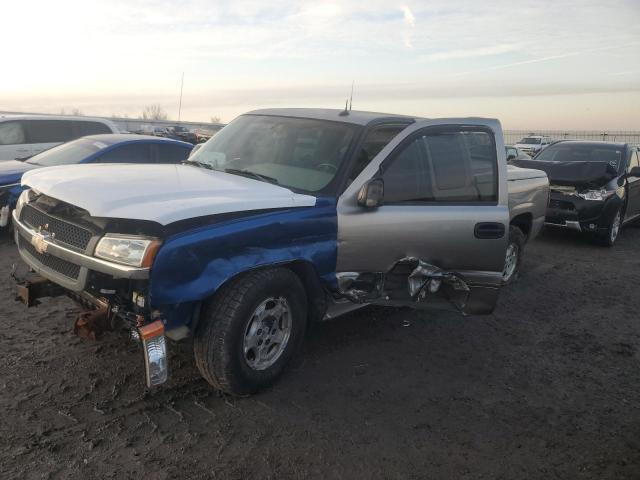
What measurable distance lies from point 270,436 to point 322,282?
→ 114 cm

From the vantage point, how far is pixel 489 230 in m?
4.56

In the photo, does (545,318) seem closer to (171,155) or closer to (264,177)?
(264,177)

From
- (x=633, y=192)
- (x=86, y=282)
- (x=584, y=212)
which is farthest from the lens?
(x=633, y=192)

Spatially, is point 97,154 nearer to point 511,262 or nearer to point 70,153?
point 70,153

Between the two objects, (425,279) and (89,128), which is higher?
(89,128)

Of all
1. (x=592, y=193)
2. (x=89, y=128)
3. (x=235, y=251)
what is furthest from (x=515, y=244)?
(x=89, y=128)

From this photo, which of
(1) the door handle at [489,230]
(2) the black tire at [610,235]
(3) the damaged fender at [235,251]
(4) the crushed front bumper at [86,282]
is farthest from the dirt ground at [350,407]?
(2) the black tire at [610,235]

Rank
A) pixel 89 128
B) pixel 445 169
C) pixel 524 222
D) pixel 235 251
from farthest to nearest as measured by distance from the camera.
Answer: pixel 89 128 → pixel 524 222 → pixel 445 169 → pixel 235 251

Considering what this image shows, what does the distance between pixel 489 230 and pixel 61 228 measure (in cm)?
326

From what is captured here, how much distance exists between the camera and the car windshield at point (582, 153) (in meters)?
10.1

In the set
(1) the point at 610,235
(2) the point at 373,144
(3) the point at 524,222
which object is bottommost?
(1) the point at 610,235

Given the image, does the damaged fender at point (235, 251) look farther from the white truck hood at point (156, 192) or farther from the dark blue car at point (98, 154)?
the dark blue car at point (98, 154)

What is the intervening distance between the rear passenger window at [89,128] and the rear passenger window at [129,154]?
4.06 m

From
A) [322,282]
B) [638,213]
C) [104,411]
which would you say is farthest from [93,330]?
[638,213]
